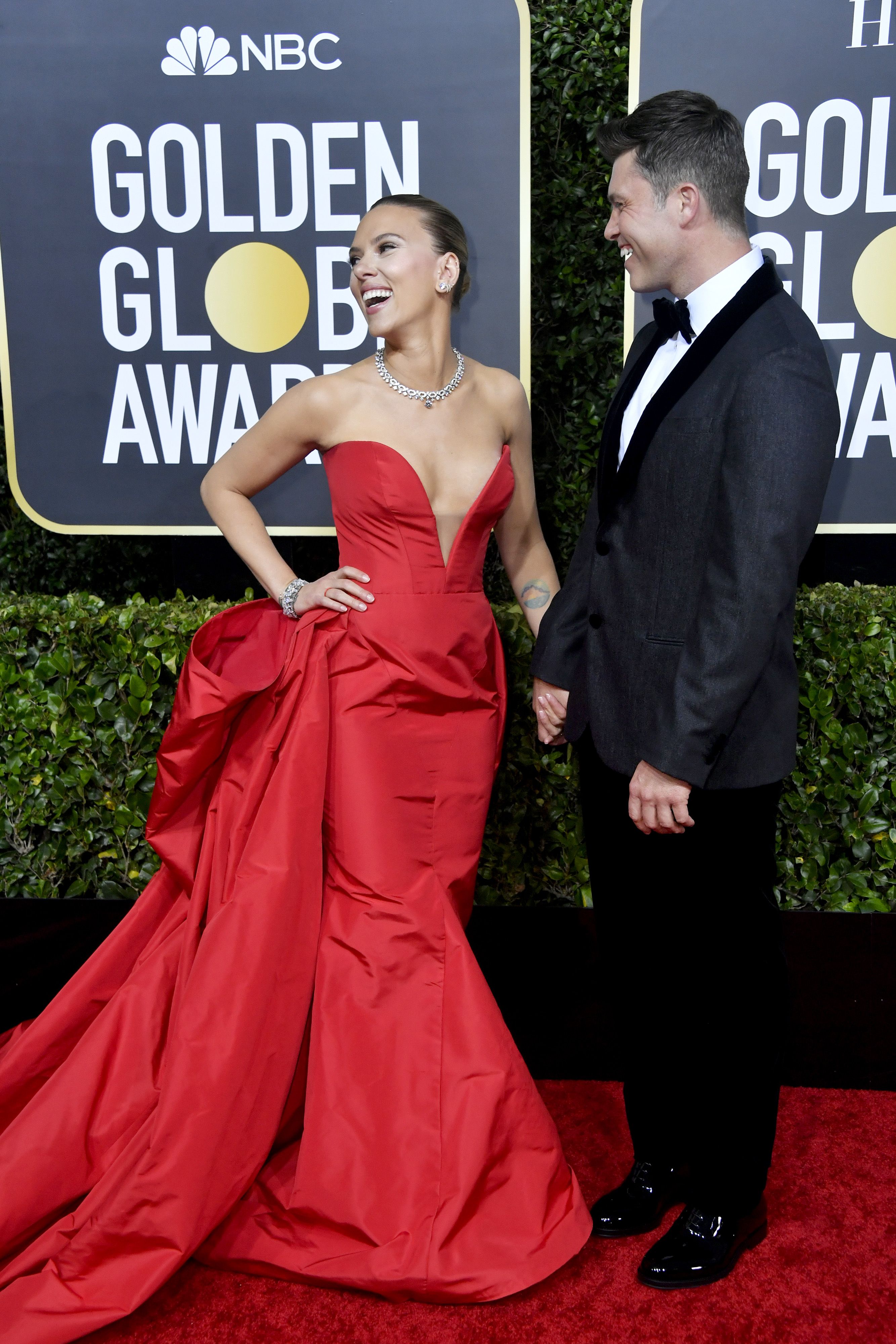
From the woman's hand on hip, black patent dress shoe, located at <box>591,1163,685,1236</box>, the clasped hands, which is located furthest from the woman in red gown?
the clasped hands

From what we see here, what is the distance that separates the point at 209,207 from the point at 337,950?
2.02 m

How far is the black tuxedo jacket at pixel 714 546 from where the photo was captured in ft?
5.51

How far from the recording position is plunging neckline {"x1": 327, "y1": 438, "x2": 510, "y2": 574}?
217 cm

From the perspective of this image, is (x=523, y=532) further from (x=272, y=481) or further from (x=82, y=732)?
(x=82, y=732)

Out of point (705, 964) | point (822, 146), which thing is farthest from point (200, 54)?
point (705, 964)

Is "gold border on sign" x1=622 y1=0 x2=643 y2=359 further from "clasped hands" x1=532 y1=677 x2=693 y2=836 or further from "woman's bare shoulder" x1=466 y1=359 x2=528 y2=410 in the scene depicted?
"clasped hands" x1=532 y1=677 x2=693 y2=836

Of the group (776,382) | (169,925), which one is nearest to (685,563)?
(776,382)

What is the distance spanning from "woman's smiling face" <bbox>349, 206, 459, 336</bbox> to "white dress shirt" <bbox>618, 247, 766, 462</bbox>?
0.54 metres

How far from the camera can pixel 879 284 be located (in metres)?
2.84

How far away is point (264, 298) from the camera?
2.96 m

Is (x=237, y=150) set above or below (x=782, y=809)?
above

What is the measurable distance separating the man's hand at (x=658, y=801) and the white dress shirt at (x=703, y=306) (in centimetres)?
59

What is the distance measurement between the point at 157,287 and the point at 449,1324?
2607 mm

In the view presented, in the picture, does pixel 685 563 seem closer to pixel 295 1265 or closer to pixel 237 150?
pixel 295 1265
